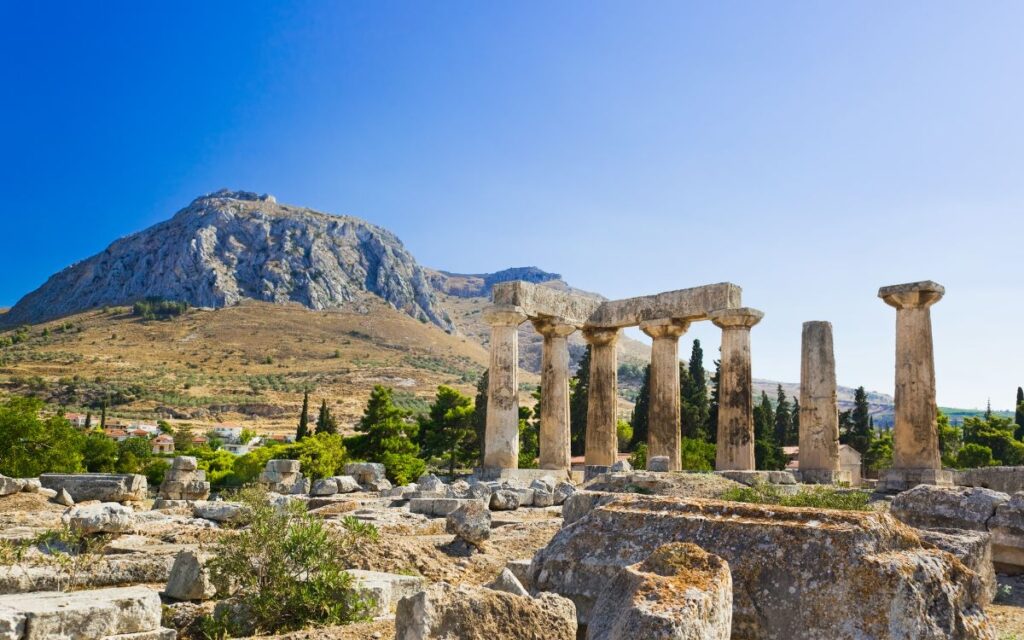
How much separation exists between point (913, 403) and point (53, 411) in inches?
3434

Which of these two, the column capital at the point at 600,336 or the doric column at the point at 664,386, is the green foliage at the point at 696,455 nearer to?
the doric column at the point at 664,386

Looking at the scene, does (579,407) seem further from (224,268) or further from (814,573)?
(224,268)

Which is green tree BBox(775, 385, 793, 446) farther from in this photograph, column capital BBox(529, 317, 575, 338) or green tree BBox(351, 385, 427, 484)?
column capital BBox(529, 317, 575, 338)

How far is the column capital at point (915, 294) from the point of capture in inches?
831

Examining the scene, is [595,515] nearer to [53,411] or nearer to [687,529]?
[687,529]

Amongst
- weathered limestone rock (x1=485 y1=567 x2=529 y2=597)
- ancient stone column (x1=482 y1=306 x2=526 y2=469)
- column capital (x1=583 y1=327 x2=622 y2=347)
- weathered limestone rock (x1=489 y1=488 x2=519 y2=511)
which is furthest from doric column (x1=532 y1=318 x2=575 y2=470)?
weathered limestone rock (x1=485 y1=567 x2=529 y2=597)

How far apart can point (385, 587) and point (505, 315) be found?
17.3m

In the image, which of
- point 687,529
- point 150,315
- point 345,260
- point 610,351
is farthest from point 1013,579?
point 345,260

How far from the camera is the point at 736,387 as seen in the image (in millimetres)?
23625

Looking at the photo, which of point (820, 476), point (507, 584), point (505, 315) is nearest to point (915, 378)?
point (820, 476)

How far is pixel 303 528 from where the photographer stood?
677cm

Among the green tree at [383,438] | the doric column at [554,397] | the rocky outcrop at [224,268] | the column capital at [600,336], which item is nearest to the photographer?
the doric column at [554,397]

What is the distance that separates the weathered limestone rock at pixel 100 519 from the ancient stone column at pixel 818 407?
18.0m

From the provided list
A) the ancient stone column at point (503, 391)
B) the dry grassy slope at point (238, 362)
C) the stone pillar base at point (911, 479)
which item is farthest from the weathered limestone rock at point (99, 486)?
the dry grassy slope at point (238, 362)
